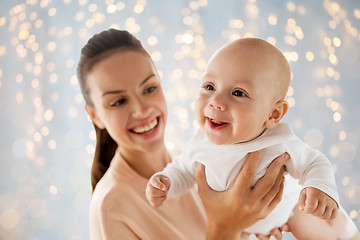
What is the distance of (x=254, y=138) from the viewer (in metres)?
1.20

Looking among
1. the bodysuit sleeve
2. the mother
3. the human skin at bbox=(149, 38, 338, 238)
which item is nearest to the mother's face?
the mother

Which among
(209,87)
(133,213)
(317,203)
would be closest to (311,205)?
(317,203)

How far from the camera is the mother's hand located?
118 centimetres

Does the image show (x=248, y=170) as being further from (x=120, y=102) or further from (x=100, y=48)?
(x=100, y=48)

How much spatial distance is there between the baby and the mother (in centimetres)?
5

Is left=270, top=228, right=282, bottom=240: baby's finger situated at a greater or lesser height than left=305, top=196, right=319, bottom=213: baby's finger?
lesser

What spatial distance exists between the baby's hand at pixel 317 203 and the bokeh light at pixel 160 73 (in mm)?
1237

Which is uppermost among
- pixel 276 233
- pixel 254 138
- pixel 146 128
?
pixel 146 128

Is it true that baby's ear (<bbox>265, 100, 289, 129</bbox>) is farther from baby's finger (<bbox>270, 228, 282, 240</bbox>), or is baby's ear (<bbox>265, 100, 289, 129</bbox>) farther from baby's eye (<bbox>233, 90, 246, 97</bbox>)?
baby's finger (<bbox>270, 228, 282, 240</bbox>)

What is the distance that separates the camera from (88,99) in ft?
4.58

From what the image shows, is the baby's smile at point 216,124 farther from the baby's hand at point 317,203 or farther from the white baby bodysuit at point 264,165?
the baby's hand at point 317,203

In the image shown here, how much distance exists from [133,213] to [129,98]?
1.46 ft

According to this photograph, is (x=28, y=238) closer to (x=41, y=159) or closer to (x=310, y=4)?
(x=41, y=159)

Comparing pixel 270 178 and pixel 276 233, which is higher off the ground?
pixel 270 178
